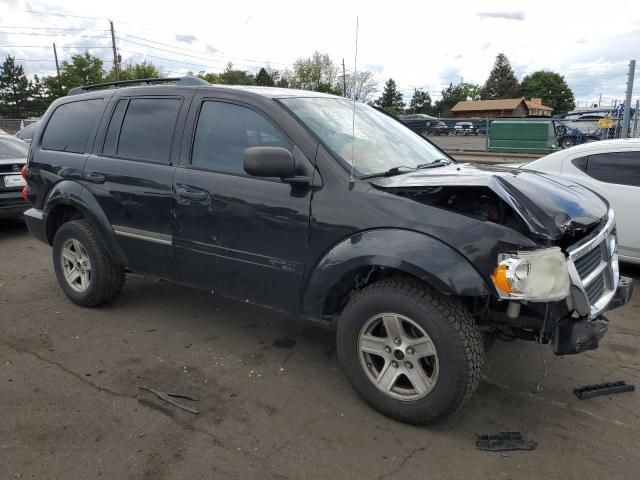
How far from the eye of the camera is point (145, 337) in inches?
163

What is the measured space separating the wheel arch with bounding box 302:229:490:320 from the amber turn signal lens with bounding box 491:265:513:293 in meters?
0.06

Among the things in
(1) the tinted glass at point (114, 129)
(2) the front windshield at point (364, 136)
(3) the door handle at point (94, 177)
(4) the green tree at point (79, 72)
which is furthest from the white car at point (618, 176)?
(4) the green tree at point (79, 72)

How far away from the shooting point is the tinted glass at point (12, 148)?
7.78 meters

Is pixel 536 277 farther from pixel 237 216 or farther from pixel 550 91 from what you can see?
pixel 550 91

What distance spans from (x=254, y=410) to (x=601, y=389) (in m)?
2.20

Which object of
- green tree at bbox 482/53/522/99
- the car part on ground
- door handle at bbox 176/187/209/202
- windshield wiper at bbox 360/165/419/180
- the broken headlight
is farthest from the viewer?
green tree at bbox 482/53/522/99

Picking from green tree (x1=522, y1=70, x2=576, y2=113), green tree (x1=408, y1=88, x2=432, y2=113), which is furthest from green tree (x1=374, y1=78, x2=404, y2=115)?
green tree (x1=522, y1=70, x2=576, y2=113)

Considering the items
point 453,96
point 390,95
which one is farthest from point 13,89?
point 453,96

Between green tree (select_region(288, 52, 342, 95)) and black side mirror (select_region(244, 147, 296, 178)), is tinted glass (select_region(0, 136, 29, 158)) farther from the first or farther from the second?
green tree (select_region(288, 52, 342, 95))

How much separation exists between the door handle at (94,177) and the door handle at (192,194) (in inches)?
35.5

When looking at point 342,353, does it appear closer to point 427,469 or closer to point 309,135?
point 427,469

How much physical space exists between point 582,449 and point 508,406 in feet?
1.61

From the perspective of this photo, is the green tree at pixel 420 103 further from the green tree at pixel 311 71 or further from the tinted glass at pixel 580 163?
the tinted glass at pixel 580 163

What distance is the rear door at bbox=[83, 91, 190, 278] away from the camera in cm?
387
